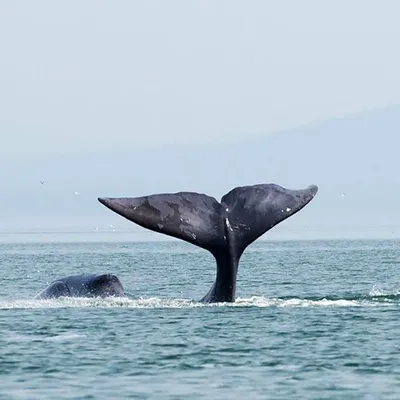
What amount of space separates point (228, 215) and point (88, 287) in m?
6.23

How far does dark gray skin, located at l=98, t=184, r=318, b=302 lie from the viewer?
23422 millimetres

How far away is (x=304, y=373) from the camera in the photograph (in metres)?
19.8

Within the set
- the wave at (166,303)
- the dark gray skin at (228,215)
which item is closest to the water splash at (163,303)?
the wave at (166,303)

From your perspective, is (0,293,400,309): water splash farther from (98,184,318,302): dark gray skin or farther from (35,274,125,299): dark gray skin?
(98,184,318,302): dark gray skin

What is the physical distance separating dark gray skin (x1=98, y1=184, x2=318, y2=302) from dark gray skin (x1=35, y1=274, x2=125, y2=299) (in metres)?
Result: 5.54

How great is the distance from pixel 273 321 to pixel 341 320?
1.17 meters

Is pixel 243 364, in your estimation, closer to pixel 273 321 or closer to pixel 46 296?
pixel 273 321

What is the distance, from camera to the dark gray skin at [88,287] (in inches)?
1161

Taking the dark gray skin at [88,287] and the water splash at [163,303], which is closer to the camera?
the water splash at [163,303]

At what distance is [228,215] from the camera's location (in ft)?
78.7

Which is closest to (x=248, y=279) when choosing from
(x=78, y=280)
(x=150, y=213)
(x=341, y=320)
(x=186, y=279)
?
(x=186, y=279)

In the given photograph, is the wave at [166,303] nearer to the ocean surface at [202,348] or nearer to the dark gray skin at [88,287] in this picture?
the ocean surface at [202,348]

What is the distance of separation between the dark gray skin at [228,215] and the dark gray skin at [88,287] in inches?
218

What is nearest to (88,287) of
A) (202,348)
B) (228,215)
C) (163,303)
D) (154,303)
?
(154,303)
